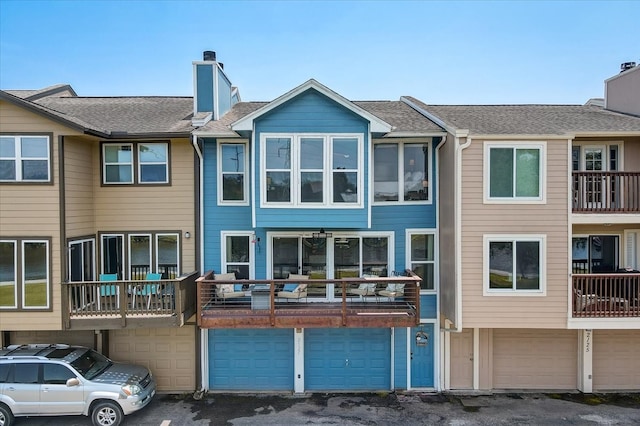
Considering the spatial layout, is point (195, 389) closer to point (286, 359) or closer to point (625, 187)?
point (286, 359)

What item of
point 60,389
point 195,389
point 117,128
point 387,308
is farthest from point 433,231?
point 60,389

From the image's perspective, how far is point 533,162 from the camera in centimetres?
1003

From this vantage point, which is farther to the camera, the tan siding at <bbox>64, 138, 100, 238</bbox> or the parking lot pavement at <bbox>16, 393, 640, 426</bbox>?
the tan siding at <bbox>64, 138, 100, 238</bbox>

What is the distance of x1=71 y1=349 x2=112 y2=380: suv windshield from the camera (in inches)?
376

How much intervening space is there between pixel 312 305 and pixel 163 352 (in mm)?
4750

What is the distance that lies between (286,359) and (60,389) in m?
5.79

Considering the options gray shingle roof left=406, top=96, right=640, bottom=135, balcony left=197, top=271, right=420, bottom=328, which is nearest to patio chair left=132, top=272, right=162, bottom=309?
balcony left=197, top=271, right=420, bottom=328

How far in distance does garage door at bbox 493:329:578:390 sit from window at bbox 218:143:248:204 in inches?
349

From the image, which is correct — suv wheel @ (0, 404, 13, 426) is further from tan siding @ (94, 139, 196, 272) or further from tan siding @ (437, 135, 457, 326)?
tan siding @ (437, 135, 457, 326)

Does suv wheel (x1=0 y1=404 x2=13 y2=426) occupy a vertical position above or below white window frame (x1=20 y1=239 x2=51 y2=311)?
below

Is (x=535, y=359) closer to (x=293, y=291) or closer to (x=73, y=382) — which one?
(x=293, y=291)

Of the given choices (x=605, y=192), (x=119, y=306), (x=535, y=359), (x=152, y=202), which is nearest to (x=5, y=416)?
(x=119, y=306)

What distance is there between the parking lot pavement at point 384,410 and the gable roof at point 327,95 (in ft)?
25.2

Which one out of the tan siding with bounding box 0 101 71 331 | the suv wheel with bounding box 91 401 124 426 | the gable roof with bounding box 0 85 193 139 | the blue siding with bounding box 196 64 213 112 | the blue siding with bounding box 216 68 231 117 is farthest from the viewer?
the blue siding with bounding box 216 68 231 117
